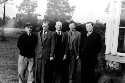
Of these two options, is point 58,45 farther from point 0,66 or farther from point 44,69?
point 0,66

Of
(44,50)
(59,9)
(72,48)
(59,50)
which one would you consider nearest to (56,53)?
(59,50)

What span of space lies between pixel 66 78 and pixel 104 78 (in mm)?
1151

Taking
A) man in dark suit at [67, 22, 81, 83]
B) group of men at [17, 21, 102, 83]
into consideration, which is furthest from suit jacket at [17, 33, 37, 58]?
man in dark suit at [67, 22, 81, 83]

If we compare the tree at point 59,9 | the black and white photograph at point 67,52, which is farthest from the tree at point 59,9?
the black and white photograph at point 67,52

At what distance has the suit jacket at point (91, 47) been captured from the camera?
6576 millimetres

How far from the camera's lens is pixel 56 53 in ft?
21.6

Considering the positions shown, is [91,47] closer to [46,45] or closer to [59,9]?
[46,45]

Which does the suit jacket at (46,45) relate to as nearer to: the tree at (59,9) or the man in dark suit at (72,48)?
the man in dark suit at (72,48)

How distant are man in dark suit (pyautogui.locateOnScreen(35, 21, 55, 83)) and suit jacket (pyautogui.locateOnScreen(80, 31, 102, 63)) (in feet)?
3.23

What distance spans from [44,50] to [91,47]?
1.34 meters

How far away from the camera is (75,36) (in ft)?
22.3

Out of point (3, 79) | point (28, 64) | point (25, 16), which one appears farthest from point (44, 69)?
point (25, 16)

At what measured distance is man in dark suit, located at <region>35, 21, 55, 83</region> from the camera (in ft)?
20.8

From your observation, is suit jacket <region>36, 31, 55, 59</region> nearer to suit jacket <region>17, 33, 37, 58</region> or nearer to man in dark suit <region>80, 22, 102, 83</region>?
suit jacket <region>17, 33, 37, 58</region>
